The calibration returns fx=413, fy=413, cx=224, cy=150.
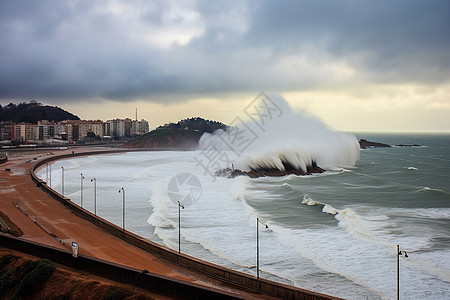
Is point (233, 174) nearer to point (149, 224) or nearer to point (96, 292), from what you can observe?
point (149, 224)

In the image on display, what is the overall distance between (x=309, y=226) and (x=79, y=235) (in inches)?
459

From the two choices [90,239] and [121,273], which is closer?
[121,273]

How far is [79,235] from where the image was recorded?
19.7 m

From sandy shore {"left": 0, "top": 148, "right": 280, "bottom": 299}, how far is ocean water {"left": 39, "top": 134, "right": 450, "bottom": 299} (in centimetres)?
197

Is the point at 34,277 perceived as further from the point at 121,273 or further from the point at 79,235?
the point at 79,235

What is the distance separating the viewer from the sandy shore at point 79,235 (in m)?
14.6

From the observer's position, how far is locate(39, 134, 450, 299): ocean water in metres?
14.8

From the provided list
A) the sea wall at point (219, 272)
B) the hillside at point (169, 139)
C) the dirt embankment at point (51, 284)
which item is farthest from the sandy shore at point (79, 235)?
the hillside at point (169, 139)

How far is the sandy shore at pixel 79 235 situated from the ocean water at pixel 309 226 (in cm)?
197

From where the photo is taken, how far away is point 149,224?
2269cm

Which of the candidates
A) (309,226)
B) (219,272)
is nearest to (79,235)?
(219,272)

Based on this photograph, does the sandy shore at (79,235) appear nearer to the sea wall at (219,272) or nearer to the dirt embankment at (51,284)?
the sea wall at (219,272)

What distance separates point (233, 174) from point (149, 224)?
78.4 ft

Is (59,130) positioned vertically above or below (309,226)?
above
